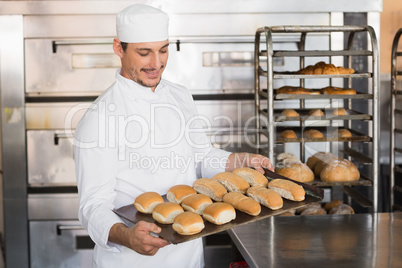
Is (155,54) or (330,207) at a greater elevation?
(155,54)

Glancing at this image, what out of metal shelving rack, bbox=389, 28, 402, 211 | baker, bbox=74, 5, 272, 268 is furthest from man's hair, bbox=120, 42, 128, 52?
metal shelving rack, bbox=389, 28, 402, 211

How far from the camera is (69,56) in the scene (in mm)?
2988

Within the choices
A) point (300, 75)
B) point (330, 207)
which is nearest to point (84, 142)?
point (300, 75)

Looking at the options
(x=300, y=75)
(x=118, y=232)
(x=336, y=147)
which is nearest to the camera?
(x=118, y=232)

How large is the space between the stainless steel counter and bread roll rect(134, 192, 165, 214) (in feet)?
1.17

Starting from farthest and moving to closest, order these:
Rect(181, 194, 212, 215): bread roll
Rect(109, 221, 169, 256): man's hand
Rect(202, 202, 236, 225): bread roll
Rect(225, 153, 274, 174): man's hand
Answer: Rect(225, 153, 274, 174): man's hand, Rect(181, 194, 212, 215): bread roll, Rect(202, 202, 236, 225): bread roll, Rect(109, 221, 169, 256): man's hand

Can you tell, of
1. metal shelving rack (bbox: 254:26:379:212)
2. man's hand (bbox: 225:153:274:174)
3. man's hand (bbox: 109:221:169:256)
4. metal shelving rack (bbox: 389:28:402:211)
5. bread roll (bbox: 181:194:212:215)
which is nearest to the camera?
man's hand (bbox: 109:221:169:256)

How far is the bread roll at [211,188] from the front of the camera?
175 centimetres

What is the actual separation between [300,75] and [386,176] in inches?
49.0

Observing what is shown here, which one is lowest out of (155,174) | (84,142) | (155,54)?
(155,174)

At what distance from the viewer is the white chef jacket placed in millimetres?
1620

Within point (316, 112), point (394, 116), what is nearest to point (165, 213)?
point (316, 112)

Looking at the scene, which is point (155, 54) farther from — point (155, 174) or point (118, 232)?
point (118, 232)

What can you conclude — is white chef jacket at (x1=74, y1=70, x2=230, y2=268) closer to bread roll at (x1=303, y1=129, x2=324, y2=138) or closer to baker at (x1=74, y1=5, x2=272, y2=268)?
baker at (x1=74, y1=5, x2=272, y2=268)
